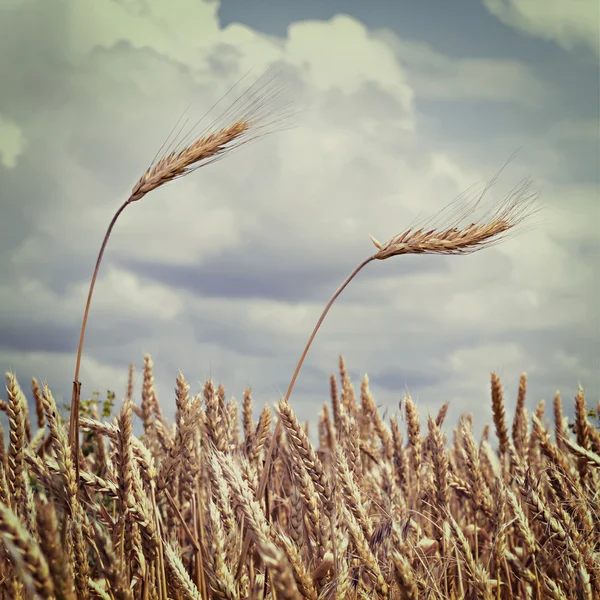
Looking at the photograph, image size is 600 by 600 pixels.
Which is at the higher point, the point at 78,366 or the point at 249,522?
the point at 78,366

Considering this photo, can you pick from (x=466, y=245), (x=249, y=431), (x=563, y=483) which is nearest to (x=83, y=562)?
(x=249, y=431)

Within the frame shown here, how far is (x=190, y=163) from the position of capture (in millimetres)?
2721

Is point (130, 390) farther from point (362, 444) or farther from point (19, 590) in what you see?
point (19, 590)

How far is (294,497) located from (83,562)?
0.95 meters

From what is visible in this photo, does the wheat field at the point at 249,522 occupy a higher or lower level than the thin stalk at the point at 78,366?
lower

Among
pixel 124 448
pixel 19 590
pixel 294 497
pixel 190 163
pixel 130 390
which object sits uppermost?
pixel 190 163

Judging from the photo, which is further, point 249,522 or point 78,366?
point 78,366

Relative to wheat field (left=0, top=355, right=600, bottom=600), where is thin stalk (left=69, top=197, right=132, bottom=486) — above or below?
above

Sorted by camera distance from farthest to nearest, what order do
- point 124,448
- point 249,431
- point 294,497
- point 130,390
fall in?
point 130,390
point 249,431
point 294,497
point 124,448

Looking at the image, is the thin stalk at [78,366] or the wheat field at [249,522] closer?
the wheat field at [249,522]

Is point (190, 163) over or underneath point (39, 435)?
over

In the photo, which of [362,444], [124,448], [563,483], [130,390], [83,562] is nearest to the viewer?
[83,562]

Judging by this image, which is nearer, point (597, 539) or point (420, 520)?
point (597, 539)

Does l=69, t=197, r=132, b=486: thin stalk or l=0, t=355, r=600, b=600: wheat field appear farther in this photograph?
l=69, t=197, r=132, b=486: thin stalk
